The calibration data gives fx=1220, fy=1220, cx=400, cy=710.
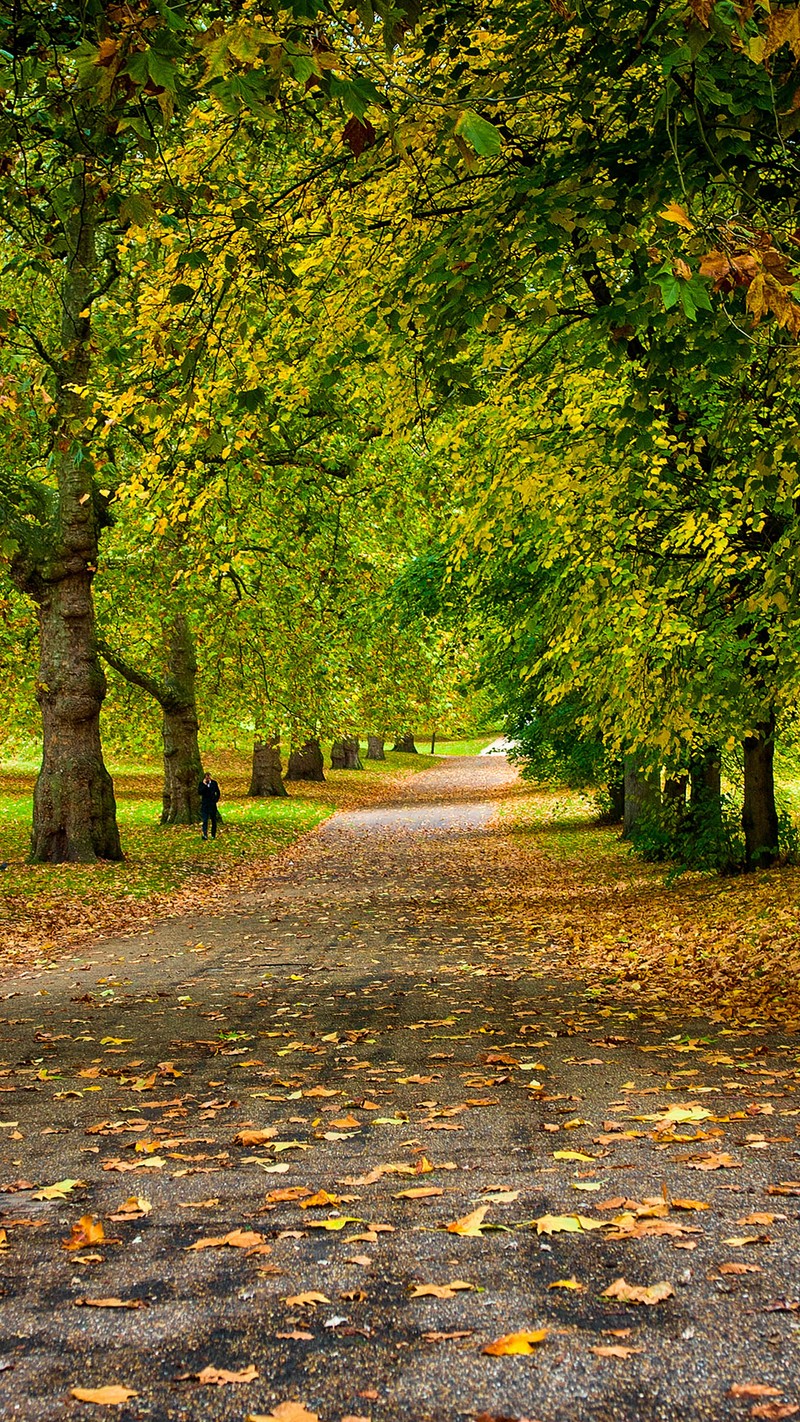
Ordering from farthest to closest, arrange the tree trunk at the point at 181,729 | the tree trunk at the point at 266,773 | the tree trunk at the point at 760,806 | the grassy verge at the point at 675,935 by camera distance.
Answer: the tree trunk at the point at 266,773
the tree trunk at the point at 181,729
the tree trunk at the point at 760,806
the grassy verge at the point at 675,935

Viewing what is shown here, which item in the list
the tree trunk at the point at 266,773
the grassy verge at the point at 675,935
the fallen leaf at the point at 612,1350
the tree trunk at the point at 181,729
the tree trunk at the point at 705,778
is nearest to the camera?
the fallen leaf at the point at 612,1350

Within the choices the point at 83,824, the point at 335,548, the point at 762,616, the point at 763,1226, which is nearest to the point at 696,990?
the point at 762,616

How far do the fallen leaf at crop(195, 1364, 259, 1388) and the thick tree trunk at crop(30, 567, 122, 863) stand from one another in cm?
1681

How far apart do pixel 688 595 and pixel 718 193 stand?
4085mm

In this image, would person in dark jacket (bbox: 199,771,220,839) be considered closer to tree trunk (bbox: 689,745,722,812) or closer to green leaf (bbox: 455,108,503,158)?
tree trunk (bbox: 689,745,722,812)

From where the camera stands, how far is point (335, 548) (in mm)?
18750

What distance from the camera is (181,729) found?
89.9 ft

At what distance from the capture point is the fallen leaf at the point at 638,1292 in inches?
136

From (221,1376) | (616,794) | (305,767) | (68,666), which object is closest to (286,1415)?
(221,1376)

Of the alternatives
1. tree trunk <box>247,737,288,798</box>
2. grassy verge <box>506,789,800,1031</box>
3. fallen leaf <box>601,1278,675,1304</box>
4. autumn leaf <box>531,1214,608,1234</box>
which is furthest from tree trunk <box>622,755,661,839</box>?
fallen leaf <box>601,1278,675,1304</box>

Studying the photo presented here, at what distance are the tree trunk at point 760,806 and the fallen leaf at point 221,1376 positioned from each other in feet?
45.0

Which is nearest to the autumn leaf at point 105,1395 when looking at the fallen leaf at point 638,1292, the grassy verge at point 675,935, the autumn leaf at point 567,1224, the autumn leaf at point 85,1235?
the autumn leaf at point 85,1235

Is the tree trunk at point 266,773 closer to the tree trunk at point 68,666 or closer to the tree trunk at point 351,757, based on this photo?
the tree trunk at point 351,757

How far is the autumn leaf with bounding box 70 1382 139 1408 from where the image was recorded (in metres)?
2.99
